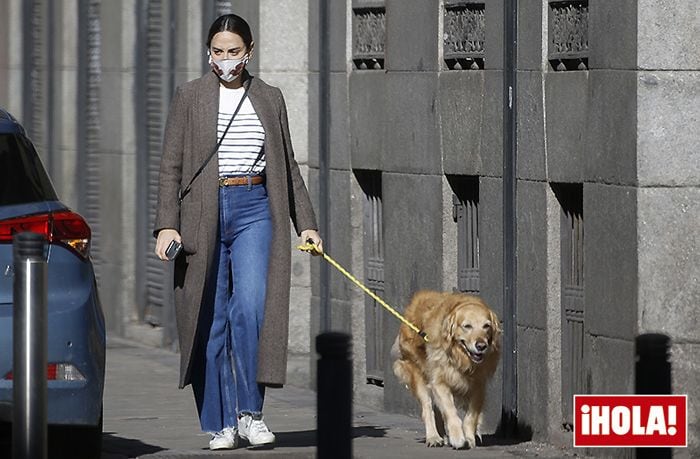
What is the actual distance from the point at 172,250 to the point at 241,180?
46 centimetres

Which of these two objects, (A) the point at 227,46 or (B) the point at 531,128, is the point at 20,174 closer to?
(A) the point at 227,46

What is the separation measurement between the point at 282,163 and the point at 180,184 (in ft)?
1.56

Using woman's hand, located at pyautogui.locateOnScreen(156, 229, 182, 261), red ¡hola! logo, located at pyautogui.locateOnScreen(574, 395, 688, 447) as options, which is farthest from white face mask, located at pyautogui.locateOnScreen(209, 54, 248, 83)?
red ¡hola! logo, located at pyautogui.locateOnScreen(574, 395, 688, 447)

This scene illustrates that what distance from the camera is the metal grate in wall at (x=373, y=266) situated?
13367 mm

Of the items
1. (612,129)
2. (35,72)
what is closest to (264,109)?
(612,129)

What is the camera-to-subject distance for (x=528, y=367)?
36.8 ft

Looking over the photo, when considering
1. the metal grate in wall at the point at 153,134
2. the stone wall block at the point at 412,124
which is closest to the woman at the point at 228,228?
the stone wall block at the point at 412,124

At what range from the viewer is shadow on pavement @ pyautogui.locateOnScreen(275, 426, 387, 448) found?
1052 cm

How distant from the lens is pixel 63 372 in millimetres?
9023

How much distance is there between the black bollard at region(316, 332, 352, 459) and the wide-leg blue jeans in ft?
10.8

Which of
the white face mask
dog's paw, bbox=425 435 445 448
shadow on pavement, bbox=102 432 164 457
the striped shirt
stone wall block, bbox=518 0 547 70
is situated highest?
stone wall block, bbox=518 0 547 70

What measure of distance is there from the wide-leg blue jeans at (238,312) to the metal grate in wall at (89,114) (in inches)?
370

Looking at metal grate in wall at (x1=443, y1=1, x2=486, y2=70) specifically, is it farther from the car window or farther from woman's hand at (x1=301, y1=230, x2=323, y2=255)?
the car window

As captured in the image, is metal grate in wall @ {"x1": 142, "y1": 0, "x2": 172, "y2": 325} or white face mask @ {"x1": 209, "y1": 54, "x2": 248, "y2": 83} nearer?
white face mask @ {"x1": 209, "y1": 54, "x2": 248, "y2": 83}
